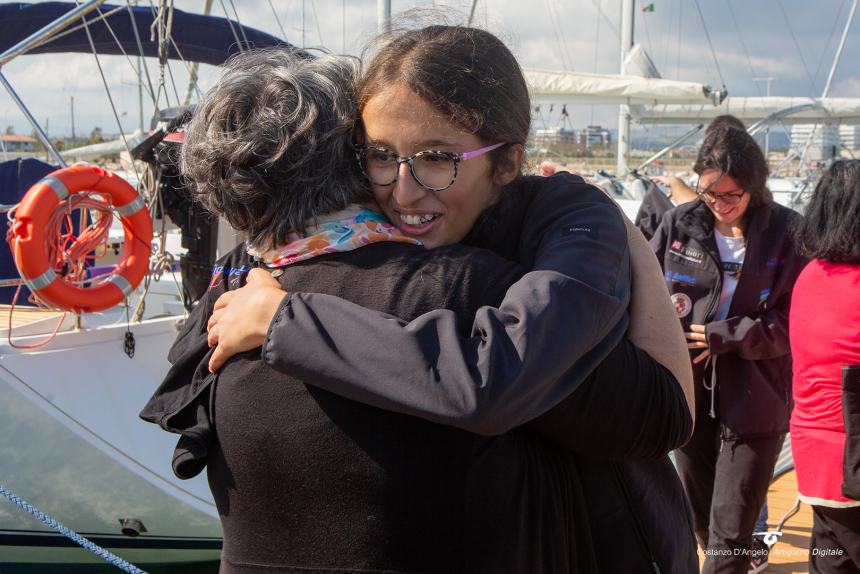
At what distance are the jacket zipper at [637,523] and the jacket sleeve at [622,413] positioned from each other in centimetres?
7

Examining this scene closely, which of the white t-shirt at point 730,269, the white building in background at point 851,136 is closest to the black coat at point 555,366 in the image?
the white t-shirt at point 730,269

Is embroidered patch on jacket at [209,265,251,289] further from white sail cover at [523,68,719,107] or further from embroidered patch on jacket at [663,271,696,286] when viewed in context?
white sail cover at [523,68,719,107]

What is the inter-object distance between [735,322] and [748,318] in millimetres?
56

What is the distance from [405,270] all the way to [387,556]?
38 cm

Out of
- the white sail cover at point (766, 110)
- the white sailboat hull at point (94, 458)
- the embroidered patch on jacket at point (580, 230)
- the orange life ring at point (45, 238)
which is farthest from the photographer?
the white sail cover at point (766, 110)

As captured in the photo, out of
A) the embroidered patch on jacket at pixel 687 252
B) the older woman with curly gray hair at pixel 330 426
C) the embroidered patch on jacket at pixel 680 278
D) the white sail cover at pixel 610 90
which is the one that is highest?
the older woman with curly gray hair at pixel 330 426

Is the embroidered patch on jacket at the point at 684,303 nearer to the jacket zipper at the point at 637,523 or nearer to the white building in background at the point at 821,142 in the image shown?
the jacket zipper at the point at 637,523

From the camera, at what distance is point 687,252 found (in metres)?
3.40

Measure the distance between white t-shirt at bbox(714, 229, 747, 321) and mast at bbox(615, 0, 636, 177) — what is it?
10835 mm

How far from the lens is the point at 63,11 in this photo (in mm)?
7020

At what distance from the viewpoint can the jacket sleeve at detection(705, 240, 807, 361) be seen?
124 inches

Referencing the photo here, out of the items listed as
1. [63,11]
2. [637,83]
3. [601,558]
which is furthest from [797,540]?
[637,83]

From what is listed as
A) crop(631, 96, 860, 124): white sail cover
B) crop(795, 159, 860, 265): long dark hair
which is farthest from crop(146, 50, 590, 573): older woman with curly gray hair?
crop(631, 96, 860, 124): white sail cover

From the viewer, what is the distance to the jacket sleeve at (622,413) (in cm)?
111
